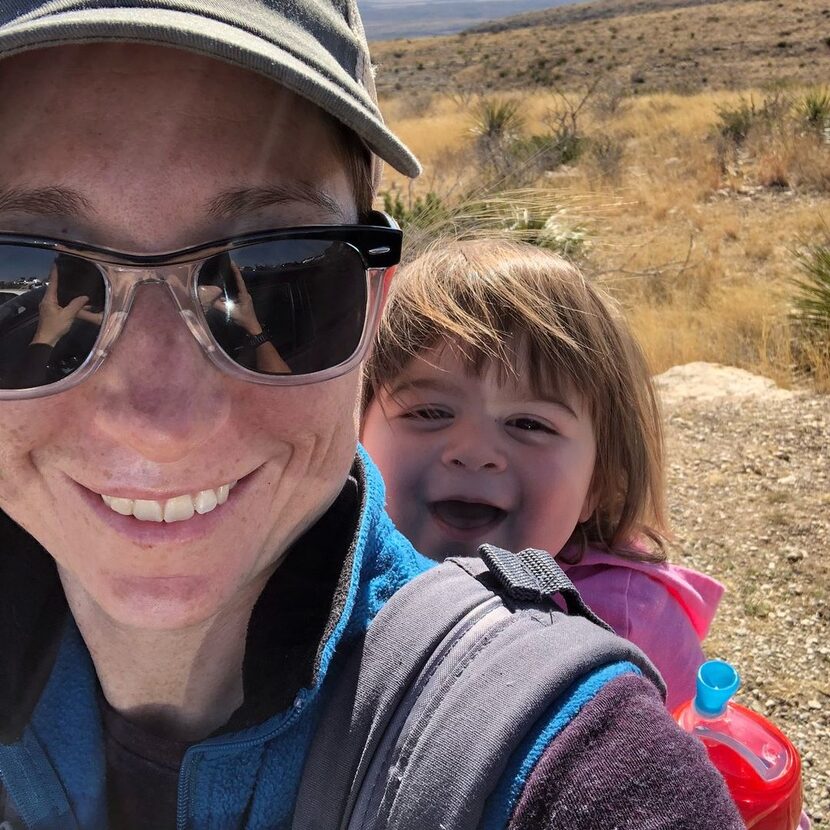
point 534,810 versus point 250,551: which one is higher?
point 250,551

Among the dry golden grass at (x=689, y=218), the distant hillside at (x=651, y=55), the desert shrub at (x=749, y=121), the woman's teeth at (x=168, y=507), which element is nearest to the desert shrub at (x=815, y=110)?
the desert shrub at (x=749, y=121)

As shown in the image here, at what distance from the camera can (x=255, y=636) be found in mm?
1115

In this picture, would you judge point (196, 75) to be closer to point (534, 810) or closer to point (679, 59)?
point (534, 810)

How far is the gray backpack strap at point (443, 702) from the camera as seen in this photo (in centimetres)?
86

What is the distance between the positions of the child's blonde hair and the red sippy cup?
22.7 inches

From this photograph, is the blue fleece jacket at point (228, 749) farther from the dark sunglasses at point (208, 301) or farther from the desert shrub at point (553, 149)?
the desert shrub at point (553, 149)

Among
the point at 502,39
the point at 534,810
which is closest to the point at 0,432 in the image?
the point at 534,810

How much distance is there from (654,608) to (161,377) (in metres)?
1.43

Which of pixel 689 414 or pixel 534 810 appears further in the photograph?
pixel 689 414

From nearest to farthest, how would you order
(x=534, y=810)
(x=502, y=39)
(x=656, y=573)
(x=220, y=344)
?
(x=534, y=810) → (x=220, y=344) → (x=656, y=573) → (x=502, y=39)

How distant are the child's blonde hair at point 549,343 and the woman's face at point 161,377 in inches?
38.1

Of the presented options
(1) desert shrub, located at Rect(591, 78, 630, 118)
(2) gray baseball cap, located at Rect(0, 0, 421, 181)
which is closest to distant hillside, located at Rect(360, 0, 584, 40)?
(1) desert shrub, located at Rect(591, 78, 630, 118)

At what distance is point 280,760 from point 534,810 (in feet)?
1.05

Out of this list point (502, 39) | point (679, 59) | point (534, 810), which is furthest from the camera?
point (502, 39)
